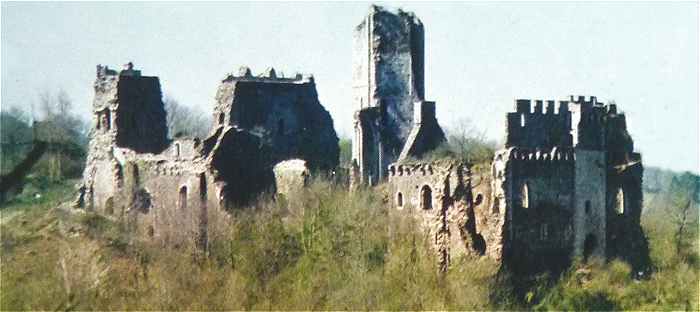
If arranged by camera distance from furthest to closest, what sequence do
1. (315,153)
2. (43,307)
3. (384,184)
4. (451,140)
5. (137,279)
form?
(451,140)
(315,153)
(384,184)
(137,279)
(43,307)

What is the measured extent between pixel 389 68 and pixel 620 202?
9948 millimetres

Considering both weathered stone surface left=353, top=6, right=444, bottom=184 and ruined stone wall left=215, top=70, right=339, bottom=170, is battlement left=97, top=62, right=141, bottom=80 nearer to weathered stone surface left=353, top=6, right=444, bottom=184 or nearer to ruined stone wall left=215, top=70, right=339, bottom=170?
ruined stone wall left=215, top=70, right=339, bottom=170

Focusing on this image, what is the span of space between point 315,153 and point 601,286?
10269 millimetres

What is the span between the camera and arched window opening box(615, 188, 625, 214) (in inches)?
1161

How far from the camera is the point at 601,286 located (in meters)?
26.5

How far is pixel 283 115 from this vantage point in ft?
112

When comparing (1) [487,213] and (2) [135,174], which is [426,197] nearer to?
(1) [487,213]

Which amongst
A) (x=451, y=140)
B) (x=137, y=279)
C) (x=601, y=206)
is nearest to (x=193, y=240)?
(x=137, y=279)

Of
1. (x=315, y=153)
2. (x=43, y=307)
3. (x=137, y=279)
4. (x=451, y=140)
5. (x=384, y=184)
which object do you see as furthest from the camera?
(x=451, y=140)

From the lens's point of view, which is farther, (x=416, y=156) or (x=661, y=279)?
(x=416, y=156)

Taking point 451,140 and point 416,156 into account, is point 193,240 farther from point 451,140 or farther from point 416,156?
point 451,140

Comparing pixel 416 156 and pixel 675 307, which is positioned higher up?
pixel 416 156

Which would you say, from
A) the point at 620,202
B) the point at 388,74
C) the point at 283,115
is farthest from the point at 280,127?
the point at 620,202

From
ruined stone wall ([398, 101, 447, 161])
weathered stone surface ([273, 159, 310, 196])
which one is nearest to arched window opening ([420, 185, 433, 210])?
weathered stone surface ([273, 159, 310, 196])
